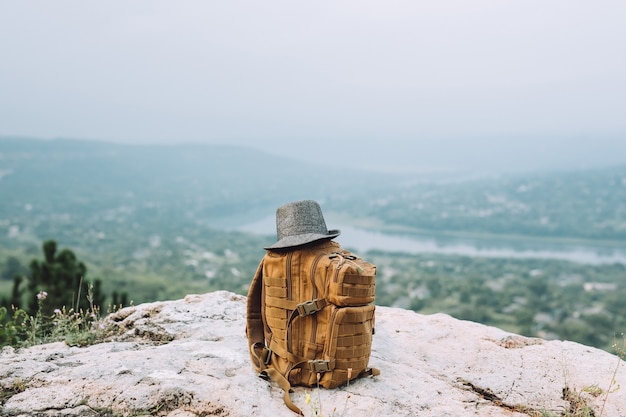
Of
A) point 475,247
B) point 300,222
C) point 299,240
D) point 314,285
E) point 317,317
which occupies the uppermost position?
point 300,222

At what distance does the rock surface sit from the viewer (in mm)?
3686

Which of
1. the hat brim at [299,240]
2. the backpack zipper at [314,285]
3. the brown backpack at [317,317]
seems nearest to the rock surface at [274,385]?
the brown backpack at [317,317]

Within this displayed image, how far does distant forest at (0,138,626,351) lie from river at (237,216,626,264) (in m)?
6.42

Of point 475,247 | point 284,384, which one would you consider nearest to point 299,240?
point 284,384

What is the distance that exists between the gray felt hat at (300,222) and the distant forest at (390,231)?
2.67m

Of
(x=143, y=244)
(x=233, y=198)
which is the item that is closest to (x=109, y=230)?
(x=143, y=244)

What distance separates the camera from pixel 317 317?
4.10 m

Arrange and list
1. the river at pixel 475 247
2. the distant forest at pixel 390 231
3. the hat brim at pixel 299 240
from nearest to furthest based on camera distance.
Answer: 1. the hat brim at pixel 299 240
2. the distant forest at pixel 390 231
3. the river at pixel 475 247

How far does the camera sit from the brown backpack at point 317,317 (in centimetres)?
392

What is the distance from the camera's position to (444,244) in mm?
115625

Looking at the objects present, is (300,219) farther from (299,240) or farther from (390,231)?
(390,231)

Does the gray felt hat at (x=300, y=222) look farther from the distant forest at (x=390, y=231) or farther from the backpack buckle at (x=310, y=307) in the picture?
the distant forest at (x=390, y=231)

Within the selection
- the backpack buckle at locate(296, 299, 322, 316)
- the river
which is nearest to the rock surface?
the backpack buckle at locate(296, 299, 322, 316)

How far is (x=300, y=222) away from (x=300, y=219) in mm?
30
